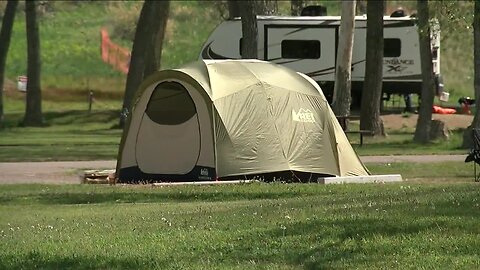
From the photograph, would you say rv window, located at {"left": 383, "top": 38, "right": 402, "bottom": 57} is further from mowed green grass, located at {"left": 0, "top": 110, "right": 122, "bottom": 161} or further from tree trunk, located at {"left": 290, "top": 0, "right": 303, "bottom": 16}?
mowed green grass, located at {"left": 0, "top": 110, "right": 122, "bottom": 161}

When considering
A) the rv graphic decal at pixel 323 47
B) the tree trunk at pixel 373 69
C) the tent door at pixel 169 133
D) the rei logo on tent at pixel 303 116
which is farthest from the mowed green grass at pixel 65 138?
the rei logo on tent at pixel 303 116

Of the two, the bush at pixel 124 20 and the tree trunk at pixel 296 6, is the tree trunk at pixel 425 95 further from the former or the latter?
the bush at pixel 124 20

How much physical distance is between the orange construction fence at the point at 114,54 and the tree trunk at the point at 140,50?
2448 centimetres

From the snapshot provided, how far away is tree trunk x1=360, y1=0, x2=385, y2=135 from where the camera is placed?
32.2m

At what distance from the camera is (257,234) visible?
10.9 metres

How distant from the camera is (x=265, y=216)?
41.0 ft

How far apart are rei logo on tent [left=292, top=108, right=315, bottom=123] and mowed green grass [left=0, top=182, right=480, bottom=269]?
198 inches

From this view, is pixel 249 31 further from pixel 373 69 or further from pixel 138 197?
pixel 138 197

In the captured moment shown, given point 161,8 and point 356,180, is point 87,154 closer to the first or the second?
point 356,180

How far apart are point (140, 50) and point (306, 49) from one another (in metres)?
5.69

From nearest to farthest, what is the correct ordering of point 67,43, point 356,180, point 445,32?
point 356,180, point 445,32, point 67,43

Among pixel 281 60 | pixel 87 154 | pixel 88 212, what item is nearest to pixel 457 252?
pixel 88 212

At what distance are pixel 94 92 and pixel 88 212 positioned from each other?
44.2 meters

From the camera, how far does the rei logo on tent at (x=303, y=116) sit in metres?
20.7
